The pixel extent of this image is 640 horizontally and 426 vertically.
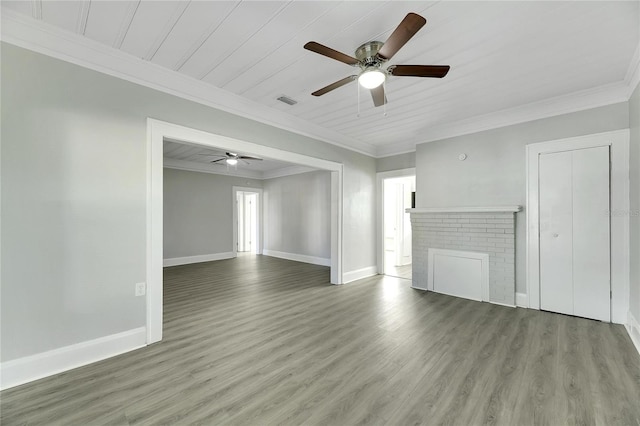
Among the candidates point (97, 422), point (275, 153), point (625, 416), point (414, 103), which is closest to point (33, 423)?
point (97, 422)

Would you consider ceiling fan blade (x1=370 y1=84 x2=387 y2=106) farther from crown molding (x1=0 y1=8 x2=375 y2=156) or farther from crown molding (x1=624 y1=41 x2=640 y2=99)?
crown molding (x1=624 y1=41 x2=640 y2=99)

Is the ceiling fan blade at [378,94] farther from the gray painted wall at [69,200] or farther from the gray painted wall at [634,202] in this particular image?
the gray painted wall at [634,202]

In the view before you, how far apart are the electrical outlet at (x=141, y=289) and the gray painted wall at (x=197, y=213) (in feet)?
15.1

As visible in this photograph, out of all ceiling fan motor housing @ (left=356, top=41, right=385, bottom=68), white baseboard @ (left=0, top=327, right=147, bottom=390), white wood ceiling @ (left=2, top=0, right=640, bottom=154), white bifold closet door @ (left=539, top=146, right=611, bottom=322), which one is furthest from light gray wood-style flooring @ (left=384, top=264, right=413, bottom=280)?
white baseboard @ (left=0, top=327, right=147, bottom=390)

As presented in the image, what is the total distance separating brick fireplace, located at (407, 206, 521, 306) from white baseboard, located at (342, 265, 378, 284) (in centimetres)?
101

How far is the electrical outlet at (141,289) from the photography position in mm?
2537

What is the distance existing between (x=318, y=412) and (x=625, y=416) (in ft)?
6.35

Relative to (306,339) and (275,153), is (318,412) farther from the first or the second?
(275,153)

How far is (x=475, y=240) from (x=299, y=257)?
188 inches

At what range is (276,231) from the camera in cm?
844

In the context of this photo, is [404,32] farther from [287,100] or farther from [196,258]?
[196,258]

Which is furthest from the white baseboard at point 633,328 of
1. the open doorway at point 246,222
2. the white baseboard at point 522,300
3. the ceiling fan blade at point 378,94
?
the open doorway at point 246,222

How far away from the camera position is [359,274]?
525 centimetres

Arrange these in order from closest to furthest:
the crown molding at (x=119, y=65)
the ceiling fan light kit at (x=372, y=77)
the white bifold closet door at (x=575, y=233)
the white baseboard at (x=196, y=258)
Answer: the crown molding at (x=119, y=65) < the ceiling fan light kit at (x=372, y=77) < the white bifold closet door at (x=575, y=233) < the white baseboard at (x=196, y=258)
